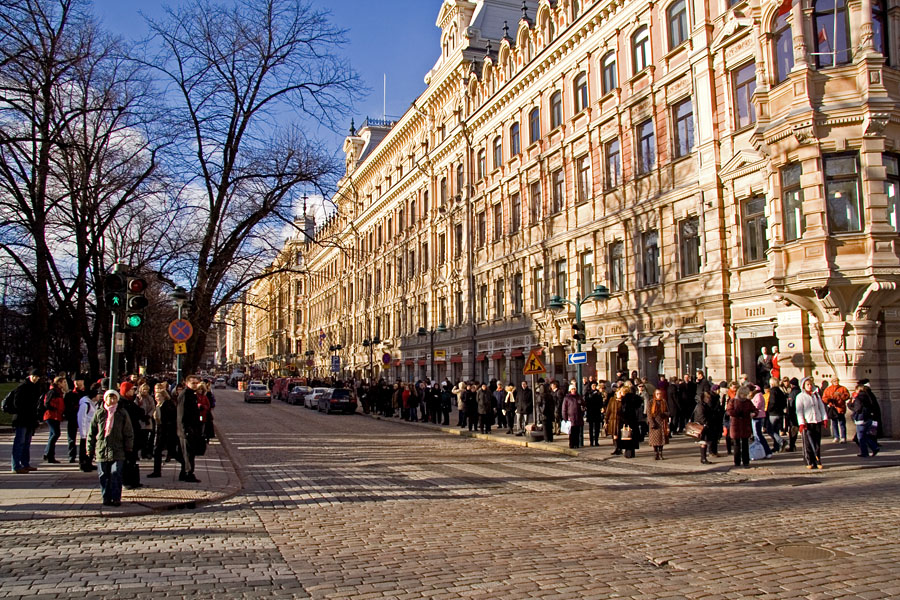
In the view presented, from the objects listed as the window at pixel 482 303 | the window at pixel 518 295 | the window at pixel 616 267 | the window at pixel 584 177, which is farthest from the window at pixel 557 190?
the window at pixel 482 303

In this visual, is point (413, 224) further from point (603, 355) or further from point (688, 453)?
point (688, 453)

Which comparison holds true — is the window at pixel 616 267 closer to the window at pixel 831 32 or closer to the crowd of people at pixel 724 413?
the crowd of people at pixel 724 413

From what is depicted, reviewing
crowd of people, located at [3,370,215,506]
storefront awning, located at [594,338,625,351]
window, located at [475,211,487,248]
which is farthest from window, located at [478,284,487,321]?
crowd of people, located at [3,370,215,506]

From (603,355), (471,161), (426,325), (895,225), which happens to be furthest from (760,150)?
(426,325)

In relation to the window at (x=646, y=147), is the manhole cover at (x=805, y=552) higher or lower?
lower

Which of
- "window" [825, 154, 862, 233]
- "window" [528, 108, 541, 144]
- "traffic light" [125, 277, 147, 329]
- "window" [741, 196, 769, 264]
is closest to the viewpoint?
"traffic light" [125, 277, 147, 329]

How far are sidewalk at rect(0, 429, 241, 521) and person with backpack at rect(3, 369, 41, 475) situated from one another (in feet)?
0.84

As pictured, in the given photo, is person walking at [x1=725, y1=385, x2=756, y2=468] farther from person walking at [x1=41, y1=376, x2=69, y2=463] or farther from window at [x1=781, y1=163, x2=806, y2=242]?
person walking at [x1=41, y1=376, x2=69, y2=463]

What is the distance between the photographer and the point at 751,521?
932 centimetres

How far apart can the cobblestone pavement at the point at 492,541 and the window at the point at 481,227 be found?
91.3ft

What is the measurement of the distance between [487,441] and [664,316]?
7567 millimetres

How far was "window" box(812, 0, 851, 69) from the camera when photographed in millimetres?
18922

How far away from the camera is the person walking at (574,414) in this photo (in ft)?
63.6

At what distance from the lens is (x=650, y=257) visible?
2697 centimetres
